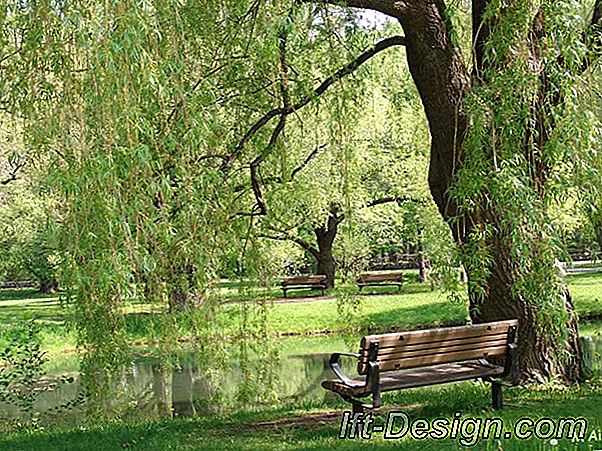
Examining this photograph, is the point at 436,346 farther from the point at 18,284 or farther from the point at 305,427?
the point at 18,284

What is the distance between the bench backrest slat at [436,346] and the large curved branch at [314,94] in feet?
7.01

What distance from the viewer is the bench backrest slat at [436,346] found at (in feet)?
16.6

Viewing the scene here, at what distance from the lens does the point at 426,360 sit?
5312 millimetres

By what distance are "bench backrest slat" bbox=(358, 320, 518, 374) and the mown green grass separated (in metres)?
0.39

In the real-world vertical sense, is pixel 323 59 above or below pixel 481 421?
above

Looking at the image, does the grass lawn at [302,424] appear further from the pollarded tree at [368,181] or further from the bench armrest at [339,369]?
the pollarded tree at [368,181]

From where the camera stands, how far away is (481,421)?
5082 millimetres

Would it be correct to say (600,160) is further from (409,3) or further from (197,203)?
(409,3)

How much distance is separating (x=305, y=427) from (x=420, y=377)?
875 mm

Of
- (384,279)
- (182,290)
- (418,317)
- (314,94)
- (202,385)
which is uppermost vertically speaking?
(314,94)

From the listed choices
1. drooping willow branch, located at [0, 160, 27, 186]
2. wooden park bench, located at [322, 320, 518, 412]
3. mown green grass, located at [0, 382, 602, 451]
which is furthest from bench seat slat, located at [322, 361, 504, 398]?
drooping willow branch, located at [0, 160, 27, 186]

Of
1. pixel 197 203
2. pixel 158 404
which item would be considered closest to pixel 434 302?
pixel 158 404

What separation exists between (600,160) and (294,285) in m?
17.1

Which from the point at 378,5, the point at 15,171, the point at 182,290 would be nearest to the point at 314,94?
the point at 378,5
